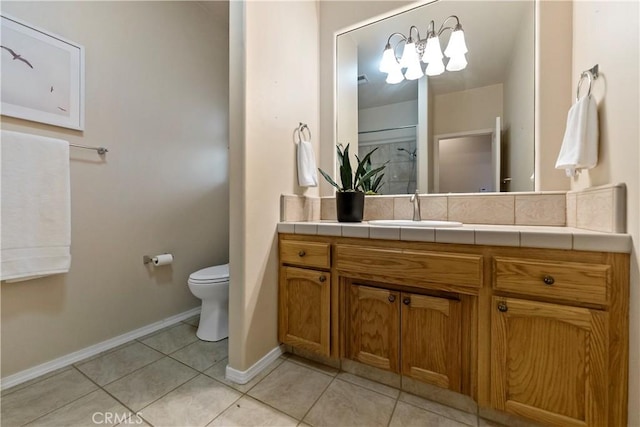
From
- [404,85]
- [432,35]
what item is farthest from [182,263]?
[432,35]

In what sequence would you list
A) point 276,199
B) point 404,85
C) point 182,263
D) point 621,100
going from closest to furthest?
point 621,100 → point 276,199 → point 404,85 → point 182,263

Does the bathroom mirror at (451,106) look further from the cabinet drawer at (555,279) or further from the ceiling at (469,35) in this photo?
the cabinet drawer at (555,279)

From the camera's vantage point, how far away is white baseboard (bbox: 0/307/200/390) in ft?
4.24

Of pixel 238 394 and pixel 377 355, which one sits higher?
pixel 377 355

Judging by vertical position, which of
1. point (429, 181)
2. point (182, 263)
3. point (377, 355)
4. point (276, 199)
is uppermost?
point (429, 181)

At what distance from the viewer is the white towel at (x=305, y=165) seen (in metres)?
1.67

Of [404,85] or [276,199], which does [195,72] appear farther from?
[404,85]

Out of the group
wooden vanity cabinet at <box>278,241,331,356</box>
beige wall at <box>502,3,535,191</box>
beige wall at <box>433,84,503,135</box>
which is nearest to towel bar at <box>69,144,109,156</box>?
wooden vanity cabinet at <box>278,241,331,356</box>

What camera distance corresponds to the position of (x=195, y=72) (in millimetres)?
2164

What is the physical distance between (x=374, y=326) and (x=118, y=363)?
1.47 m

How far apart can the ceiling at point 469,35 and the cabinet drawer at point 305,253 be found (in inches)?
46.0

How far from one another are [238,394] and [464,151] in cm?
184

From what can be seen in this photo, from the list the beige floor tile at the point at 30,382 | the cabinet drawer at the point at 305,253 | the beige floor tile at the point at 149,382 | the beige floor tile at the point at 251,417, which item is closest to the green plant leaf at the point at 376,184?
the cabinet drawer at the point at 305,253

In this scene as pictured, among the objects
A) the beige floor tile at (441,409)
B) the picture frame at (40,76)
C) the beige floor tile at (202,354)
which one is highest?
the picture frame at (40,76)
